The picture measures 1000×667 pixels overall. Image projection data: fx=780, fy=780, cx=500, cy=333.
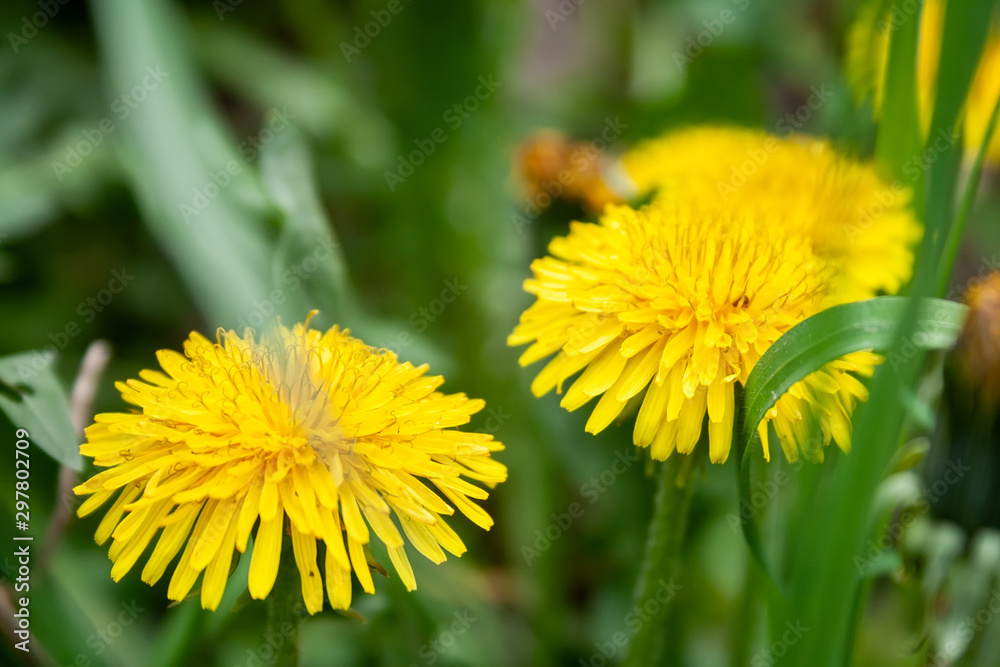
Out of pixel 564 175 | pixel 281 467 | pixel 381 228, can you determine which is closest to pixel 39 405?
pixel 281 467

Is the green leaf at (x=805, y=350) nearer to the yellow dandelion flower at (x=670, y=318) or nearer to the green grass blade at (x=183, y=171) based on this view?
the yellow dandelion flower at (x=670, y=318)

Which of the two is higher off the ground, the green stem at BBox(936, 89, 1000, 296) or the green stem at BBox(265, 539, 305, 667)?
the green stem at BBox(936, 89, 1000, 296)

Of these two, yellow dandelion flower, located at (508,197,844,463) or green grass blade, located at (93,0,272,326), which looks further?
green grass blade, located at (93,0,272,326)


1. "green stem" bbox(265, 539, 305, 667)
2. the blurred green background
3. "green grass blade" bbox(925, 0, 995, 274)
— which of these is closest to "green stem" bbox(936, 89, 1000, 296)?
"green grass blade" bbox(925, 0, 995, 274)

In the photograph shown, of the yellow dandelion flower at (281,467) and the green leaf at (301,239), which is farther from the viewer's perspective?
the green leaf at (301,239)

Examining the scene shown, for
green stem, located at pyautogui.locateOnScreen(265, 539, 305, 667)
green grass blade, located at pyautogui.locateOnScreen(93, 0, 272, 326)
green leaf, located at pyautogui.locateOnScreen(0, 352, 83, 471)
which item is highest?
green grass blade, located at pyautogui.locateOnScreen(93, 0, 272, 326)

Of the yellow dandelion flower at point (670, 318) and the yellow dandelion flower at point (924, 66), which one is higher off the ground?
the yellow dandelion flower at point (924, 66)

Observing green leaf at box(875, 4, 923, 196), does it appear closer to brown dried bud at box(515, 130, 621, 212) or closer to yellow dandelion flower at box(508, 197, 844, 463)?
yellow dandelion flower at box(508, 197, 844, 463)

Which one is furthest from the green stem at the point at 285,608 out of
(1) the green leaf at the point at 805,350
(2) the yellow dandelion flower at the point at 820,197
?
(2) the yellow dandelion flower at the point at 820,197
